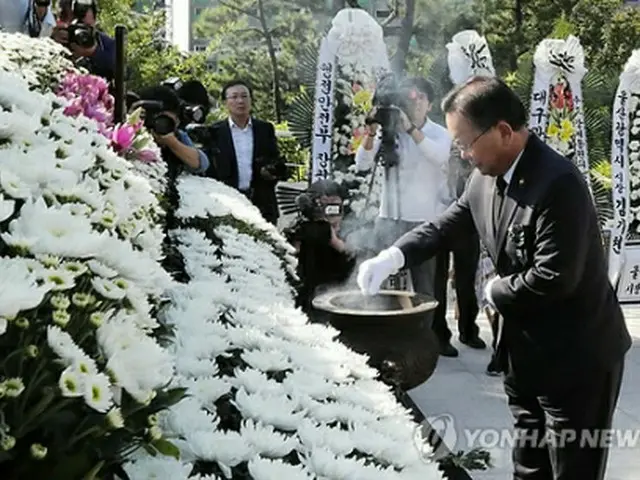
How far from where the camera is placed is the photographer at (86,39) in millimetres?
3830

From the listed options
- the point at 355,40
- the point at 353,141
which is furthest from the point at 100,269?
the point at 355,40

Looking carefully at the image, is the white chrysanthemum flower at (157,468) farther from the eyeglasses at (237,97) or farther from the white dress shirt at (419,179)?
the eyeglasses at (237,97)

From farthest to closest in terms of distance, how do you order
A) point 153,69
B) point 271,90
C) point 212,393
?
1. point 271,90
2. point 153,69
3. point 212,393

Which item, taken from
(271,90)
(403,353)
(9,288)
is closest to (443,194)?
(403,353)

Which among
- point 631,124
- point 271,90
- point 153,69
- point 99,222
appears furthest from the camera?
point 271,90

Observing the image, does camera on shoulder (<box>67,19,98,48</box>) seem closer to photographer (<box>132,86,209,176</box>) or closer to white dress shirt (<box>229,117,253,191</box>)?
photographer (<box>132,86,209,176</box>)

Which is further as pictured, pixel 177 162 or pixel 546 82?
pixel 546 82

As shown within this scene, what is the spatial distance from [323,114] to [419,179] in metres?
1.36

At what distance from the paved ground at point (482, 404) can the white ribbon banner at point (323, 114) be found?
185 cm

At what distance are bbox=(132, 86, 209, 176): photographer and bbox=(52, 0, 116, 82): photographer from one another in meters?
0.25

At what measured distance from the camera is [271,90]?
67.1 feet

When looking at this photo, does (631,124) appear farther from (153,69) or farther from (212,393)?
(153,69)

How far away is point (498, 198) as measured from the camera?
292 centimetres

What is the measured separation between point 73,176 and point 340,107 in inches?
224
